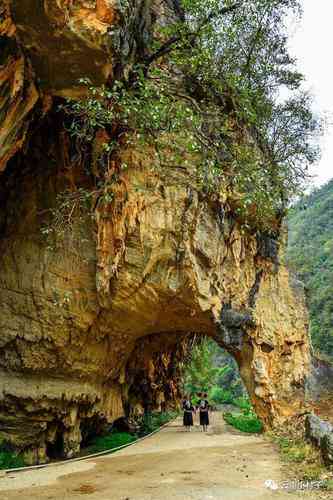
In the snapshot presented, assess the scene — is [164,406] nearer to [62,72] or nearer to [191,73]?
[191,73]

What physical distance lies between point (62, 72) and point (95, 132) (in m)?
1.98

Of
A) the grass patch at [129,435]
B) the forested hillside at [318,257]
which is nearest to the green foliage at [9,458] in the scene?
the grass patch at [129,435]

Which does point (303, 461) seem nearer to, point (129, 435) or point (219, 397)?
point (129, 435)

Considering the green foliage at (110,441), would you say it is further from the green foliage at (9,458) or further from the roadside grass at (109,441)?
the green foliage at (9,458)

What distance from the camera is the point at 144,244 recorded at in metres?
10.0

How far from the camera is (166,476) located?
21.2 ft

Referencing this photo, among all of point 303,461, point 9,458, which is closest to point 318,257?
point 303,461

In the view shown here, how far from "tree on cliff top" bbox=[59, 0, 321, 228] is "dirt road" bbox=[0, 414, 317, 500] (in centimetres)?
416

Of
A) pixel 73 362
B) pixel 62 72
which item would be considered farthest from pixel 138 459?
pixel 62 72

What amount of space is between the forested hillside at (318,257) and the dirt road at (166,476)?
10729 millimetres

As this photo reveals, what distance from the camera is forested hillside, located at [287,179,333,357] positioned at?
2859cm

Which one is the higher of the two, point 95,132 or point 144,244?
point 95,132

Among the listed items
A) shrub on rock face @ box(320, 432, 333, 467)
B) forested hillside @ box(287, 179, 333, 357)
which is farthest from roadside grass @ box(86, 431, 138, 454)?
forested hillside @ box(287, 179, 333, 357)

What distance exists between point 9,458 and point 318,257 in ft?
114
